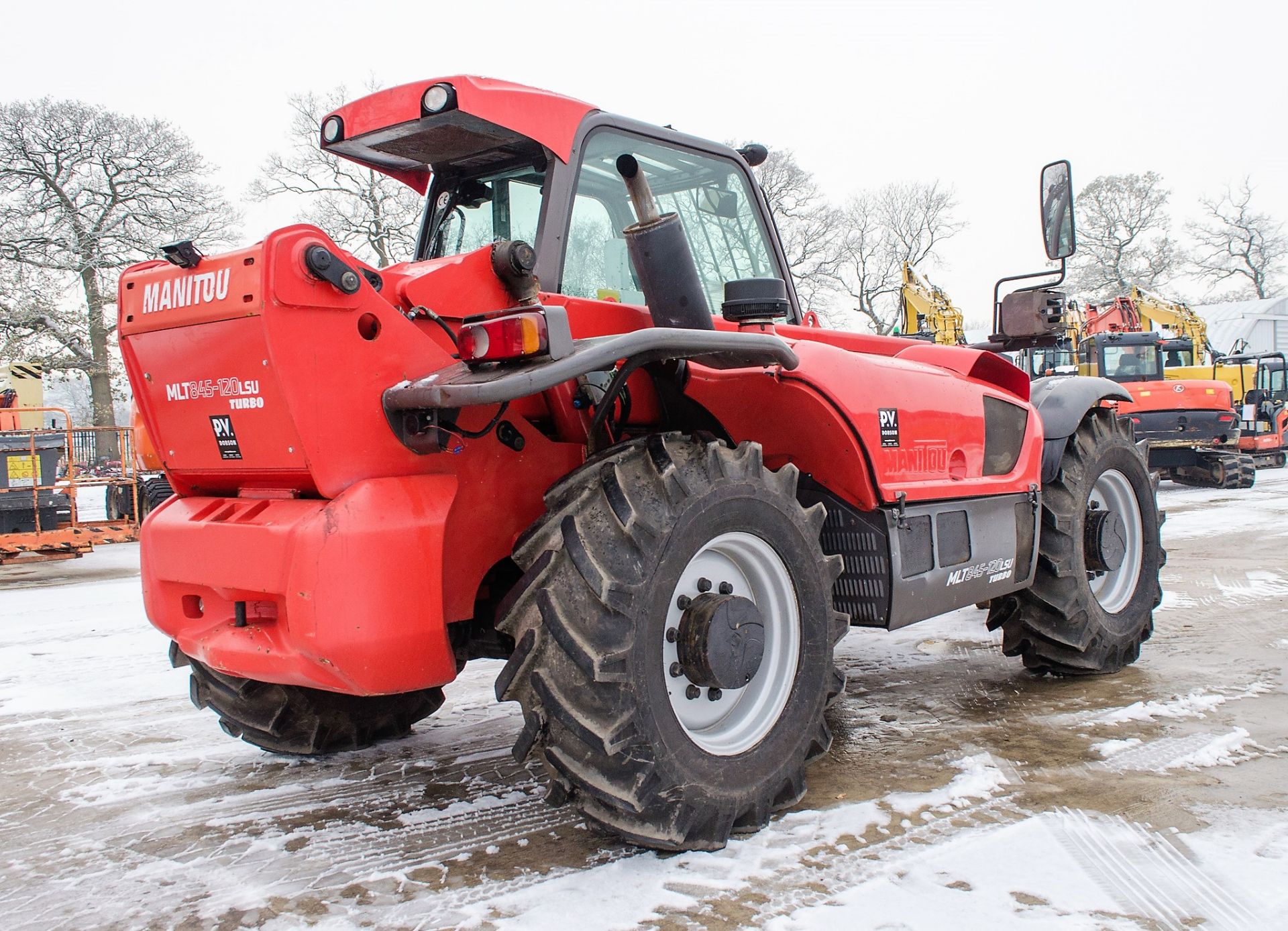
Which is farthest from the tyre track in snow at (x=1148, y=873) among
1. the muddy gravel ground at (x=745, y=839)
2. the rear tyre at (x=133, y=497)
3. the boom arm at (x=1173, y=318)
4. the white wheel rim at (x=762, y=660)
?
the boom arm at (x=1173, y=318)

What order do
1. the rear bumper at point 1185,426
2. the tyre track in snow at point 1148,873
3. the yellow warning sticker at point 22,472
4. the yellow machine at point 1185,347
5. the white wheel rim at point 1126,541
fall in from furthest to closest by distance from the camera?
the yellow machine at point 1185,347, the rear bumper at point 1185,426, the yellow warning sticker at point 22,472, the white wheel rim at point 1126,541, the tyre track in snow at point 1148,873

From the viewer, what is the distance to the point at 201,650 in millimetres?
3193

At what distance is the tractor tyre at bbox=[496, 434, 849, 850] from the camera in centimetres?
288

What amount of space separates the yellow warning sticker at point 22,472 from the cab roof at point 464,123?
11.4m

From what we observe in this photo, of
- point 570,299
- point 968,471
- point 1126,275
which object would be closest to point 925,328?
point 968,471

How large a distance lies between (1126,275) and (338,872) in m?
51.3

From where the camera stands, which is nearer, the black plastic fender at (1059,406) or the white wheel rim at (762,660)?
the white wheel rim at (762,660)

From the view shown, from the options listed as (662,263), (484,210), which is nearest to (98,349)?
(484,210)

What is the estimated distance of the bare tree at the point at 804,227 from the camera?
30016 millimetres


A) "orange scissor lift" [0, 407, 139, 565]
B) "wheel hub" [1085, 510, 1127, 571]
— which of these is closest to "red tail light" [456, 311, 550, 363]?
"wheel hub" [1085, 510, 1127, 571]

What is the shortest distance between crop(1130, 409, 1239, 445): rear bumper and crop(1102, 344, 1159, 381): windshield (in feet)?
8.32

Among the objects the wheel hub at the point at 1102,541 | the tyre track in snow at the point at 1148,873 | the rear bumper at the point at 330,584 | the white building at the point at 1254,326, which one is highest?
the white building at the point at 1254,326

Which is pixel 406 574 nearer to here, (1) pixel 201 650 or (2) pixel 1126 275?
(1) pixel 201 650

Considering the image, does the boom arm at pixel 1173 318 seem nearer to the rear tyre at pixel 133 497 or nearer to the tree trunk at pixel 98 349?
the rear tyre at pixel 133 497
